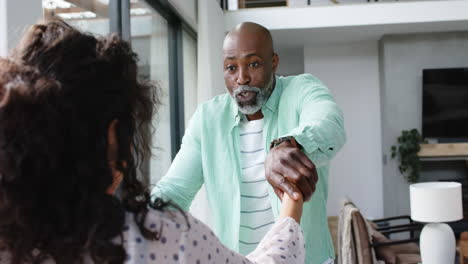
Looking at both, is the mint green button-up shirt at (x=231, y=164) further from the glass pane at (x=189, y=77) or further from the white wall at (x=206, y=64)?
the glass pane at (x=189, y=77)

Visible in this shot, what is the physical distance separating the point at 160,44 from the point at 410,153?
3596 mm

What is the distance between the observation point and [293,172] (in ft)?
2.93

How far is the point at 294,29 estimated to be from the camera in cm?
567

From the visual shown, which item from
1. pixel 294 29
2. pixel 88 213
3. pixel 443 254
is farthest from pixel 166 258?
pixel 294 29

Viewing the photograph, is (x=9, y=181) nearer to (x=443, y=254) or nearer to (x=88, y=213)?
(x=88, y=213)

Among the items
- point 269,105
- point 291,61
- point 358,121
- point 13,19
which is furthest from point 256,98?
point 291,61

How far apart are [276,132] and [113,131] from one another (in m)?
0.78

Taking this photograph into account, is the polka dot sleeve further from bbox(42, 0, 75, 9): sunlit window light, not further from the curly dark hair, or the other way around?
bbox(42, 0, 75, 9): sunlit window light

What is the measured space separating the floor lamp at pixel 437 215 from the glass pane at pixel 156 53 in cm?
164

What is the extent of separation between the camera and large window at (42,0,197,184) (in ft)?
7.93

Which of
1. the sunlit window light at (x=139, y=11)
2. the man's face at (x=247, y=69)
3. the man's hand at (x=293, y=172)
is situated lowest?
the man's hand at (x=293, y=172)

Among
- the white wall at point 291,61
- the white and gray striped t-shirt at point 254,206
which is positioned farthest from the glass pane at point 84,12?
the white wall at point 291,61

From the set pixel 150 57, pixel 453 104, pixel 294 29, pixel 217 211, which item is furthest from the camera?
pixel 453 104

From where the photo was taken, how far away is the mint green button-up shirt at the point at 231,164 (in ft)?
4.17
